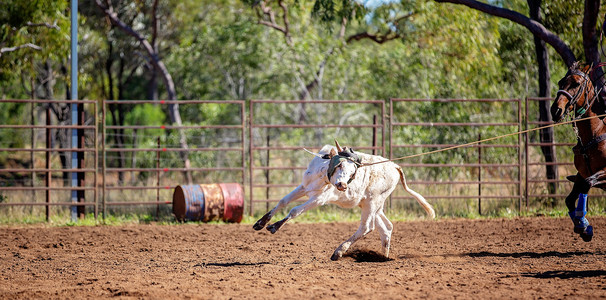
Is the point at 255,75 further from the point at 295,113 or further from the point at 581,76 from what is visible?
the point at 581,76

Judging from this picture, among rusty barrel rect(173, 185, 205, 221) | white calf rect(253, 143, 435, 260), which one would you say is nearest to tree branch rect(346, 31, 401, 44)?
rusty barrel rect(173, 185, 205, 221)

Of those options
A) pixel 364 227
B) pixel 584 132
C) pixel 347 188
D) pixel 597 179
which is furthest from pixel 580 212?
pixel 347 188

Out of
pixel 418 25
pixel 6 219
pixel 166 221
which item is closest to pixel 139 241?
pixel 166 221

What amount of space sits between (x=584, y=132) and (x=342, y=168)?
3361 millimetres

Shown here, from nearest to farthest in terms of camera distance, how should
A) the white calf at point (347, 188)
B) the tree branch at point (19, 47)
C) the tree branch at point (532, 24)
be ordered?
the white calf at point (347, 188)
the tree branch at point (532, 24)
the tree branch at point (19, 47)

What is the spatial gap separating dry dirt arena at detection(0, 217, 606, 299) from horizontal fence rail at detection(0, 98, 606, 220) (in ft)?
4.75

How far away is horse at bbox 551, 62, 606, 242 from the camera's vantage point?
7578 millimetres

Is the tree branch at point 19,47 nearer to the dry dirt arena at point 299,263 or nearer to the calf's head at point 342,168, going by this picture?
the dry dirt arena at point 299,263

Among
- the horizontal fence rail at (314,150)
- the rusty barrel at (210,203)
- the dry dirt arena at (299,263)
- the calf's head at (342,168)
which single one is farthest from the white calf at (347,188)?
the rusty barrel at (210,203)

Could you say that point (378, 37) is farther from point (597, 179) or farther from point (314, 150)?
point (597, 179)

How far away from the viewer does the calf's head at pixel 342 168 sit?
675cm

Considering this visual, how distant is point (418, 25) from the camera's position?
1738 cm

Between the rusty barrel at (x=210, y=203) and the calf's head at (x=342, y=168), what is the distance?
441 centimetres

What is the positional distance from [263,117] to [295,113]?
1.21 metres
